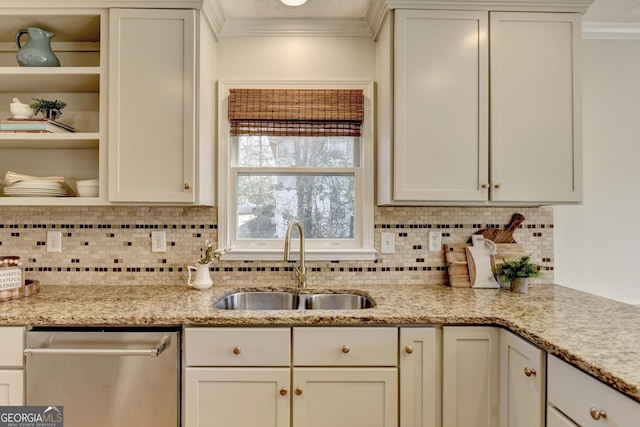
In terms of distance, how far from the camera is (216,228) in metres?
2.09

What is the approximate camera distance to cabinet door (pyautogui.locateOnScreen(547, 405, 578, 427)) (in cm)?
108

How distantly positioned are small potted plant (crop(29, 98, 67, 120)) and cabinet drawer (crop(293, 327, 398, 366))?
1.70m

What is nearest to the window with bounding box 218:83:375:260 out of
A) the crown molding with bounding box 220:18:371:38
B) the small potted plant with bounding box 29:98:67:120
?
the crown molding with bounding box 220:18:371:38

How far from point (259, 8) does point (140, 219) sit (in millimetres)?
1352

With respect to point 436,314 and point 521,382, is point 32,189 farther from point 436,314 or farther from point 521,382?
point 521,382

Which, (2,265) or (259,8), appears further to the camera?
(259,8)

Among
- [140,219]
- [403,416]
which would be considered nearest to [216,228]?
[140,219]

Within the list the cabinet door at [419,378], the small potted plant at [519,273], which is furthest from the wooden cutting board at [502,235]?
the cabinet door at [419,378]

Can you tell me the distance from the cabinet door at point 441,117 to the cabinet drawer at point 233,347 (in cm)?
90

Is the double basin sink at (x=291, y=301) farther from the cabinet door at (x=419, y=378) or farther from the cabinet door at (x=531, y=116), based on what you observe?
the cabinet door at (x=531, y=116)

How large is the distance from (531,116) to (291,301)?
1549mm

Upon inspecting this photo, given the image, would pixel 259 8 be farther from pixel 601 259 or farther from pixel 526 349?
pixel 601 259

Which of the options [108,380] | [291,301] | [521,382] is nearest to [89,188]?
[108,380]

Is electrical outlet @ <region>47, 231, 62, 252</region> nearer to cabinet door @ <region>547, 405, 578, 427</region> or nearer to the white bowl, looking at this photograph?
the white bowl
